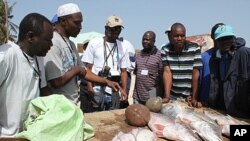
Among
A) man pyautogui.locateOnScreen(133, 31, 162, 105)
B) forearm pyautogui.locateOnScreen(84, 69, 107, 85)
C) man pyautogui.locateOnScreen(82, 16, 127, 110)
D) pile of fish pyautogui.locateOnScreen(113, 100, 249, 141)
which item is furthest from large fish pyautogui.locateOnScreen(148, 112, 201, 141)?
man pyautogui.locateOnScreen(133, 31, 162, 105)

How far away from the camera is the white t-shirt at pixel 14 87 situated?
91.7 inches

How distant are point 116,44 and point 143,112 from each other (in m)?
2.14

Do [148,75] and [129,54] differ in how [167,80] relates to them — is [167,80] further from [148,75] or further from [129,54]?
[129,54]

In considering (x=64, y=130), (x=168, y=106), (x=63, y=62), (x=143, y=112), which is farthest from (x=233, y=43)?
(x=64, y=130)

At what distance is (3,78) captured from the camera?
7.54 ft

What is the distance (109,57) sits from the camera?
5043mm

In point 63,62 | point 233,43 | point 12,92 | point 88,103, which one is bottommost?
point 88,103

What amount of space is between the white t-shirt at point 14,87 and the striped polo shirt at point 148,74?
3.03 m

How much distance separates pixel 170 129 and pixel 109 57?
226cm

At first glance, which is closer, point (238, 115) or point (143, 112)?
point (143, 112)

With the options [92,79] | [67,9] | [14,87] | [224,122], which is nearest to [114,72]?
[92,79]

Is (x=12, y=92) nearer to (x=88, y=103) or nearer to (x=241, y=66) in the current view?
(x=88, y=103)

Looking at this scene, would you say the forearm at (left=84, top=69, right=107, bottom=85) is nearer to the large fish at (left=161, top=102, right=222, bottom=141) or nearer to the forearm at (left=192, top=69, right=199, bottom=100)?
the large fish at (left=161, top=102, right=222, bottom=141)

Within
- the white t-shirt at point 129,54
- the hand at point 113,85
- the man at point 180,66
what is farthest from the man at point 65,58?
the white t-shirt at point 129,54
